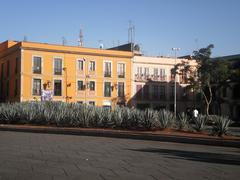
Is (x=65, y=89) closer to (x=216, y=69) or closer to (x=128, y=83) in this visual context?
(x=128, y=83)

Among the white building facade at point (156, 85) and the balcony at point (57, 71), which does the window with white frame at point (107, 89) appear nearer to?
the white building facade at point (156, 85)

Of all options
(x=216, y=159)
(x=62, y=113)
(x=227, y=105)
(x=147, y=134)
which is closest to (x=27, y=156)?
(x=216, y=159)

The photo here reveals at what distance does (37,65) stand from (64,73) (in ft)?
13.7

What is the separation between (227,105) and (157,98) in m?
11.4

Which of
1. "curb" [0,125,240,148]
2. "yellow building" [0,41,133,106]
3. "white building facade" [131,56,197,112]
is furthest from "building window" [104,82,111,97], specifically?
"curb" [0,125,240,148]

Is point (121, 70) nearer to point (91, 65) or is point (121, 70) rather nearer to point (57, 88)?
point (91, 65)

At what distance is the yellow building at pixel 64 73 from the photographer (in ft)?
206

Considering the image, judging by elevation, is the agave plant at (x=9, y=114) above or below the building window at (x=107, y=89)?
below

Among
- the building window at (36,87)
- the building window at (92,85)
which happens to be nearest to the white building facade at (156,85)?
the building window at (92,85)

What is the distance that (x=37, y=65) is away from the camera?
63.2m

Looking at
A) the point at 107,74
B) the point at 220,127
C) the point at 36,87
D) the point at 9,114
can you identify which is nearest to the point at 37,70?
the point at 36,87

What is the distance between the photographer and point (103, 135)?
22859 millimetres

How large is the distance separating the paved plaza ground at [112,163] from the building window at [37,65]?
47.1 m

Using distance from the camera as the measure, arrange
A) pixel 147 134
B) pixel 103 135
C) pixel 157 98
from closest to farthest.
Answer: pixel 147 134 → pixel 103 135 → pixel 157 98
